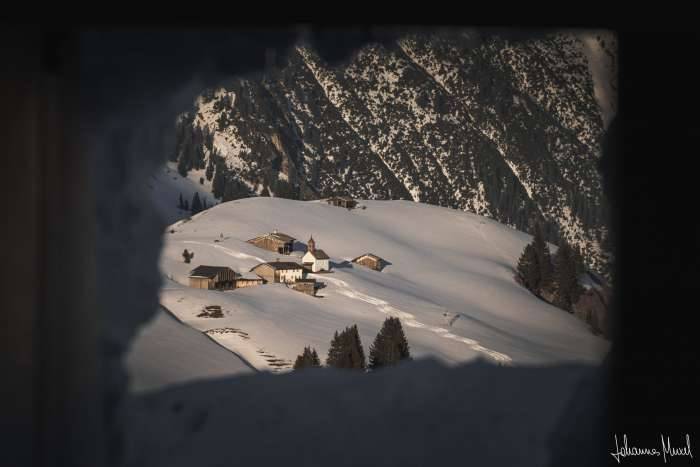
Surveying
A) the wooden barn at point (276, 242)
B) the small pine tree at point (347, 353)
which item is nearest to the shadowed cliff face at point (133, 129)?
the small pine tree at point (347, 353)

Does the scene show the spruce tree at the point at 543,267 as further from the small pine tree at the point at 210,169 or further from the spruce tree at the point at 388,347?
the small pine tree at the point at 210,169

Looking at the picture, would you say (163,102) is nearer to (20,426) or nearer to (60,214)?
(60,214)

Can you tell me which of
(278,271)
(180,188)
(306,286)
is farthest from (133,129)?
(180,188)

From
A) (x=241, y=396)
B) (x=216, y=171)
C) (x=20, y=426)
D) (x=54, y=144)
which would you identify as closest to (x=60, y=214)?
(x=54, y=144)

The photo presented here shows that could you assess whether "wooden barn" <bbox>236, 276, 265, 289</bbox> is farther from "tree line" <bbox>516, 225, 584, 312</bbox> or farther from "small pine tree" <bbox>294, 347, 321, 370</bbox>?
"tree line" <bbox>516, 225, 584, 312</bbox>

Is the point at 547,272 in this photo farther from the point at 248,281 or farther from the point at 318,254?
the point at 248,281
